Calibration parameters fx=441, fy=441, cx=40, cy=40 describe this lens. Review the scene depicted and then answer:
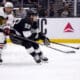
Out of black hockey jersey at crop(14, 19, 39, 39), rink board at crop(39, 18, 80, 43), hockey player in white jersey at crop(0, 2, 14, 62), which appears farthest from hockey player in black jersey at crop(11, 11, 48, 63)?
rink board at crop(39, 18, 80, 43)

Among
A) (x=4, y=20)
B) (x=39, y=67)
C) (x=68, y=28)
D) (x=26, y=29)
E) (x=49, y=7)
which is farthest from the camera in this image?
(x=49, y=7)

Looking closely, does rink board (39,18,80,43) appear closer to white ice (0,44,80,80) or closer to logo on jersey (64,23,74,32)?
logo on jersey (64,23,74,32)

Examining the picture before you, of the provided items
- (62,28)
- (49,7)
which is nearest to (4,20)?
(62,28)

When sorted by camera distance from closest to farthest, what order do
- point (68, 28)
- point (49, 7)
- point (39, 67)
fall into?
point (39, 67)
point (68, 28)
point (49, 7)

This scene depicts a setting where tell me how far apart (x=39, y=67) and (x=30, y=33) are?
591 mm

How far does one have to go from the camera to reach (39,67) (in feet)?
21.4

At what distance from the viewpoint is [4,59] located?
24.5 feet

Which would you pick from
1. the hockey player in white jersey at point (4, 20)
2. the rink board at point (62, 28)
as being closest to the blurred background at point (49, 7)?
the rink board at point (62, 28)

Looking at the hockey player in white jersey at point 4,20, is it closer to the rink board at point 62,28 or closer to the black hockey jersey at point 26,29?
the black hockey jersey at point 26,29

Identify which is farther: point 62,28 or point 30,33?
point 62,28

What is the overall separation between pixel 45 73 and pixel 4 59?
1.64 m

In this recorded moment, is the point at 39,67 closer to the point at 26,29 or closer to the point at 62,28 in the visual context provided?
the point at 26,29

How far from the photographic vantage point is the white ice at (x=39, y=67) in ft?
18.7

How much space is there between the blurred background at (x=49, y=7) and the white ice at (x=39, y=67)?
1.92m
